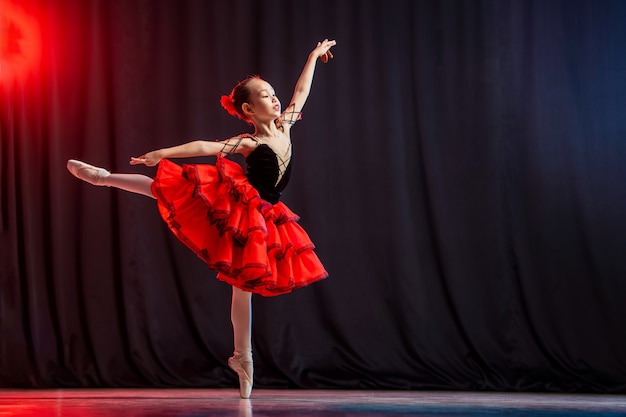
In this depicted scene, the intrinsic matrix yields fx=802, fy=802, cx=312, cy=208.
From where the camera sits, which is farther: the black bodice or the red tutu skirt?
the black bodice

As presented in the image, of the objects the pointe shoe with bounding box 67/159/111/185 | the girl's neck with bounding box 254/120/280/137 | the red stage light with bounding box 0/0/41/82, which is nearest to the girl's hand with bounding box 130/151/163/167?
the pointe shoe with bounding box 67/159/111/185

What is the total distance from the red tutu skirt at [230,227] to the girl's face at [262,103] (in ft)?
0.90

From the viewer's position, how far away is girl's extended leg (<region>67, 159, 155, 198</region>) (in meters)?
3.16

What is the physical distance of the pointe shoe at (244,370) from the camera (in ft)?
11.1

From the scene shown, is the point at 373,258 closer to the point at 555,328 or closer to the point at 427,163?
the point at 427,163

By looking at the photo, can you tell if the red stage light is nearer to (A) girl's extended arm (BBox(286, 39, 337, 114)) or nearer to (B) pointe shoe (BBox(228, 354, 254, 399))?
(A) girl's extended arm (BBox(286, 39, 337, 114))

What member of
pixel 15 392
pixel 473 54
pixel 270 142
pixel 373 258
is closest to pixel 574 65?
pixel 473 54

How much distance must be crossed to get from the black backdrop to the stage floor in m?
0.29

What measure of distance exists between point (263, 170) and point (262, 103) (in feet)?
0.95

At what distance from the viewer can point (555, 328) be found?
411cm

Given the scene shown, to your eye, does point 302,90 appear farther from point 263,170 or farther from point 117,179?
point 117,179

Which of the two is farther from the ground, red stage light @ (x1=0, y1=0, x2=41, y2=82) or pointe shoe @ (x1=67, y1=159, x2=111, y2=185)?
red stage light @ (x1=0, y1=0, x2=41, y2=82)

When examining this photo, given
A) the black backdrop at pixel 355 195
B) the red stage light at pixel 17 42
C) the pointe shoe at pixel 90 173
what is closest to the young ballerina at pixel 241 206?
the pointe shoe at pixel 90 173

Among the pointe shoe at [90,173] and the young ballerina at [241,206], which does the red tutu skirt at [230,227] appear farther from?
the pointe shoe at [90,173]
